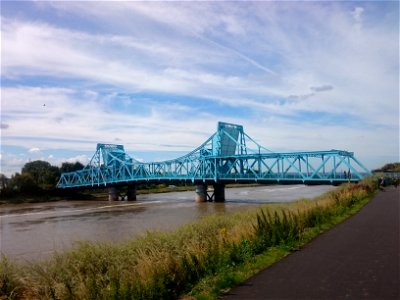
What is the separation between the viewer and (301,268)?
9102 millimetres

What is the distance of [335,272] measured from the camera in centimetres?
855

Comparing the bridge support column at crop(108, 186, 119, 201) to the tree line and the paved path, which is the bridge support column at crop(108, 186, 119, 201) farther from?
the paved path

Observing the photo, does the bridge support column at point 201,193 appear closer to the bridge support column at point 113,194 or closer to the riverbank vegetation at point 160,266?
the bridge support column at point 113,194

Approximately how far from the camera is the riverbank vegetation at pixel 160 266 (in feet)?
25.0

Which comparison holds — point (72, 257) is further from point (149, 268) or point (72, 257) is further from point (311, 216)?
point (311, 216)

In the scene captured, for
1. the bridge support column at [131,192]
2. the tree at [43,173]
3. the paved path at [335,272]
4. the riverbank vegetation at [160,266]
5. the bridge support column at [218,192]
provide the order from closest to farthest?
the paved path at [335,272] < the riverbank vegetation at [160,266] < the bridge support column at [218,192] < the bridge support column at [131,192] < the tree at [43,173]

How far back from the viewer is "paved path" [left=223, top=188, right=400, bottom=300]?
23.6 ft

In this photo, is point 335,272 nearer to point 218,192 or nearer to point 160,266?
point 160,266

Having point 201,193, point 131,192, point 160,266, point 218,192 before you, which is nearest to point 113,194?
point 131,192

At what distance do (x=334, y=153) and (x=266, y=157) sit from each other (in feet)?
39.1

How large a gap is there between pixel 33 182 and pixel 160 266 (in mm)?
94948

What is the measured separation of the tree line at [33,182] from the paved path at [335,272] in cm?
8753

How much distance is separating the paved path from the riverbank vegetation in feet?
1.55

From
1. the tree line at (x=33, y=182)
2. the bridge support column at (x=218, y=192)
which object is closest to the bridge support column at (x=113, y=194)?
the tree line at (x=33, y=182)
